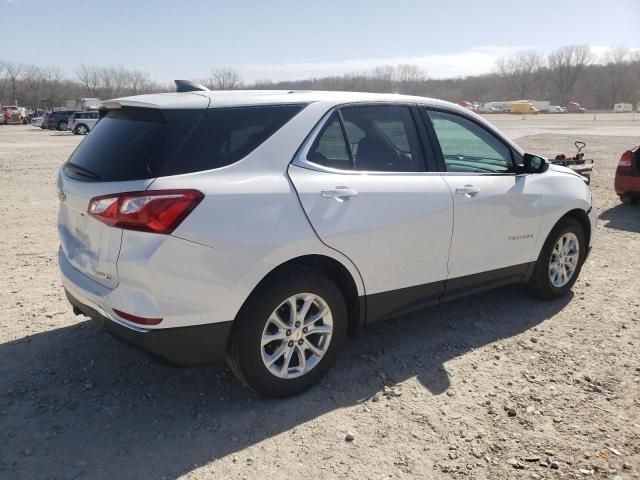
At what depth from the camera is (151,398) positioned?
10.9ft

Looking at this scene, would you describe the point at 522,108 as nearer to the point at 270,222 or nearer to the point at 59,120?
the point at 59,120

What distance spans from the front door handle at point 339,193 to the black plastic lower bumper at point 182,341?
92cm

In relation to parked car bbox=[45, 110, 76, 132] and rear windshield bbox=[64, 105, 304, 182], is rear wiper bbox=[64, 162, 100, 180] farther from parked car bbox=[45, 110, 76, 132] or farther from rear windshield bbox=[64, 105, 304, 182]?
parked car bbox=[45, 110, 76, 132]

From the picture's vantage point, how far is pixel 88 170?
3123mm

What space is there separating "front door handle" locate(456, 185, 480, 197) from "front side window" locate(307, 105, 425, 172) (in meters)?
0.32

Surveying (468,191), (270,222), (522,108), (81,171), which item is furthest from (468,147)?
(522,108)

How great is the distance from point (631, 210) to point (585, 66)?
481 feet

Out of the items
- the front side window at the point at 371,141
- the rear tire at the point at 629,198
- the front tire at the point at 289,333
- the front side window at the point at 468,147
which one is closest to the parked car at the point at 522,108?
the rear tire at the point at 629,198

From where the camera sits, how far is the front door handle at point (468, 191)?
12.7ft

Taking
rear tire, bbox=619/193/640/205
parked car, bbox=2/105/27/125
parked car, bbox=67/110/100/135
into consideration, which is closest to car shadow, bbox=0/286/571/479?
rear tire, bbox=619/193/640/205

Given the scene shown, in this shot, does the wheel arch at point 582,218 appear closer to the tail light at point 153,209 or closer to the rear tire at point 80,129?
the tail light at point 153,209

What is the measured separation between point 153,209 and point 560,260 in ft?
12.4

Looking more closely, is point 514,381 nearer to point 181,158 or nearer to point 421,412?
point 421,412

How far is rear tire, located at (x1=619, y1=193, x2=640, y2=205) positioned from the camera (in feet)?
31.3
